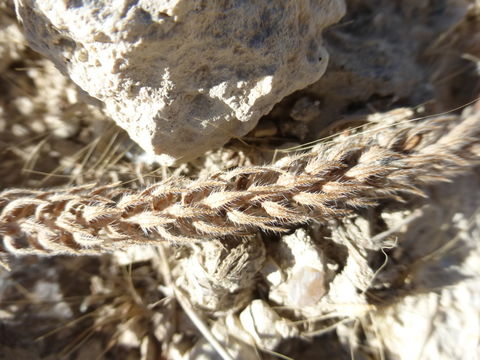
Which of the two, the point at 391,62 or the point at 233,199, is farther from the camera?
→ the point at 391,62

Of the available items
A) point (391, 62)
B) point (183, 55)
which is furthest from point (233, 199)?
point (391, 62)

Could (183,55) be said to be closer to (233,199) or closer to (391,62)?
(233,199)

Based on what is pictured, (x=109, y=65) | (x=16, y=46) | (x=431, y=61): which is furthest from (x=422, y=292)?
(x=16, y=46)

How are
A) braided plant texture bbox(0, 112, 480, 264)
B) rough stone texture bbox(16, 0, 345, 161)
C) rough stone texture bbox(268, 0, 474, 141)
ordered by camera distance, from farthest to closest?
rough stone texture bbox(268, 0, 474, 141) < braided plant texture bbox(0, 112, 480, 264) < rough stone texture bbox(16, 0, 345, 161)

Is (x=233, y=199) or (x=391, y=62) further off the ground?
(x=391, y=62)
